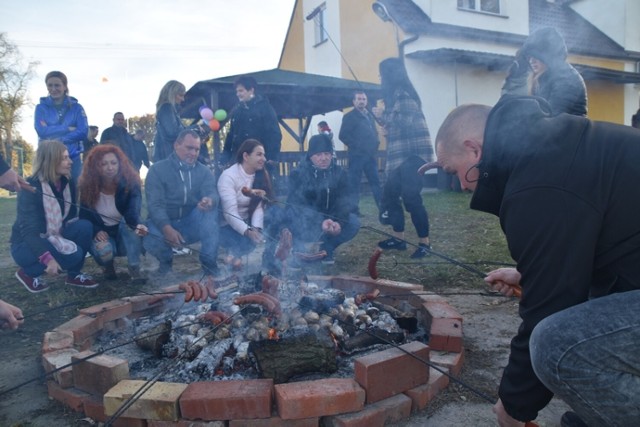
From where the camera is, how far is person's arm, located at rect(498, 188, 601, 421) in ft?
4.68

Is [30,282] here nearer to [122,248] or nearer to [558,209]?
[122,248]

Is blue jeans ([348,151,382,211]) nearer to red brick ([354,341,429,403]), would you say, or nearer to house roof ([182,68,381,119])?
house roof ([182,68,381,119])

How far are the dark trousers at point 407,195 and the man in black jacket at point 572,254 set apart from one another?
346 cm

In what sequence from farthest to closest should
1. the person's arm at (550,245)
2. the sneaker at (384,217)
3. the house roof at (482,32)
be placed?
the house roof at (482,32) < the sneaker at (384,217) < the person's arm at (550,245)

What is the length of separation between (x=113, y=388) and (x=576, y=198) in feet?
6.73

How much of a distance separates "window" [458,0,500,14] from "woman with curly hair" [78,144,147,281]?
733 cm

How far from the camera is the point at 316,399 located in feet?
6.63

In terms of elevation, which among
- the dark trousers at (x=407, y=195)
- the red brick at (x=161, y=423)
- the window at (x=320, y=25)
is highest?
the window at (x=320, y=25)

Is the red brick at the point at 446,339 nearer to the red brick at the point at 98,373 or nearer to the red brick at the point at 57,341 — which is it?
the red brick at the point at 98,373

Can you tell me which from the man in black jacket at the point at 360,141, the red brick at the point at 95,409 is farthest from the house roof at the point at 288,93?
the red brick at the point at 95,409

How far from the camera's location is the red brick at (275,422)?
6.63 ft

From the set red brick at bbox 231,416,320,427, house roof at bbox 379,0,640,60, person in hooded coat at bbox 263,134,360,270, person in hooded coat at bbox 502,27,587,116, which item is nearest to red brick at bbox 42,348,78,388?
red brick at bbox 231,416,320,427

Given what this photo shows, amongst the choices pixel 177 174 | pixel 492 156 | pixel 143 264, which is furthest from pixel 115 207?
pixel 492 156

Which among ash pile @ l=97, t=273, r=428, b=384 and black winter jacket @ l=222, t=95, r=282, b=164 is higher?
black winter jacket @ l=222, t=95, r=282, b=164
